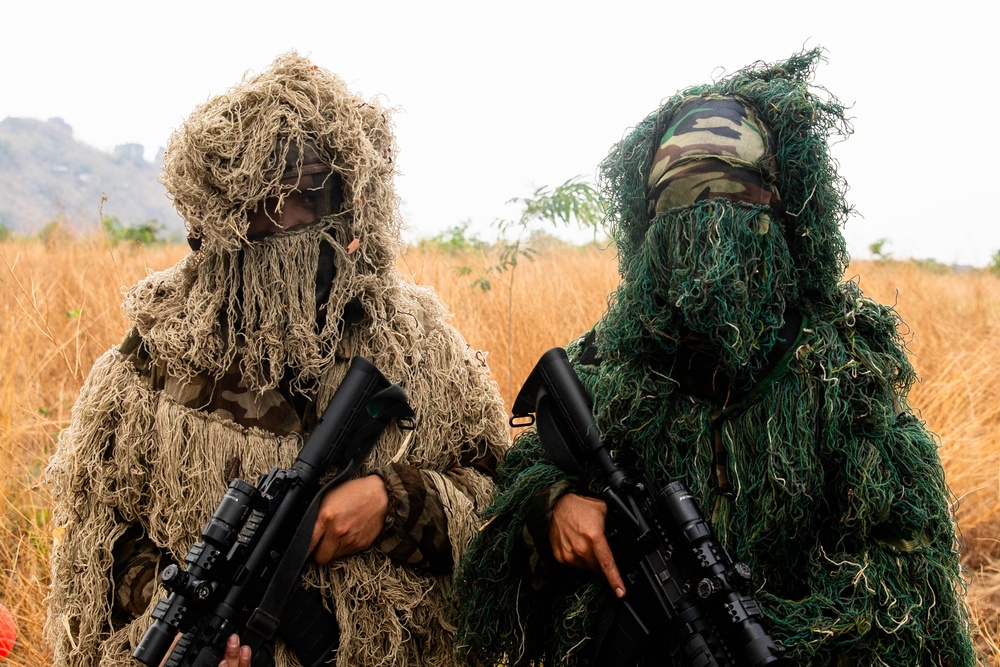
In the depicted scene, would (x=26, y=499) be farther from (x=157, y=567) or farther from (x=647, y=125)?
(x=647, y=125)

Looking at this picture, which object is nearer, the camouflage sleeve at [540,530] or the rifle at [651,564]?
the rifle at [651,564]

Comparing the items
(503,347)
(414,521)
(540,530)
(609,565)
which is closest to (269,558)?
(414,521)

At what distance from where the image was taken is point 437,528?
1.97 meters

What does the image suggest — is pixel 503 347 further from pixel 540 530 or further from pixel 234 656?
pixel 234 656

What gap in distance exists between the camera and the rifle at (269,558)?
5.40ft

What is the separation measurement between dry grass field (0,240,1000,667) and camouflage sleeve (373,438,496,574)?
1704 millimetres

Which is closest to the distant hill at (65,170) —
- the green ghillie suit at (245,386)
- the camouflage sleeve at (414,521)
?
the green ghillie suit at (245,386)

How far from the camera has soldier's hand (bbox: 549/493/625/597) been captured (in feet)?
5.75

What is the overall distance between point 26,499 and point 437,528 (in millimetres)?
2639

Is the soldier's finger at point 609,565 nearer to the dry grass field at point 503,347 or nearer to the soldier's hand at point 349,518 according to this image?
the soldier's hand at point 349,518

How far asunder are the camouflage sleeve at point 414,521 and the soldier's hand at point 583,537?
0.30 m

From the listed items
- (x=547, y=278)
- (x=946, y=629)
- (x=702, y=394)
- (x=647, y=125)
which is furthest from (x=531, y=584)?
(x=547, y=278)

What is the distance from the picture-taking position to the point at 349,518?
1.85 metres

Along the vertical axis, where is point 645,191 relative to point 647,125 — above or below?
below
